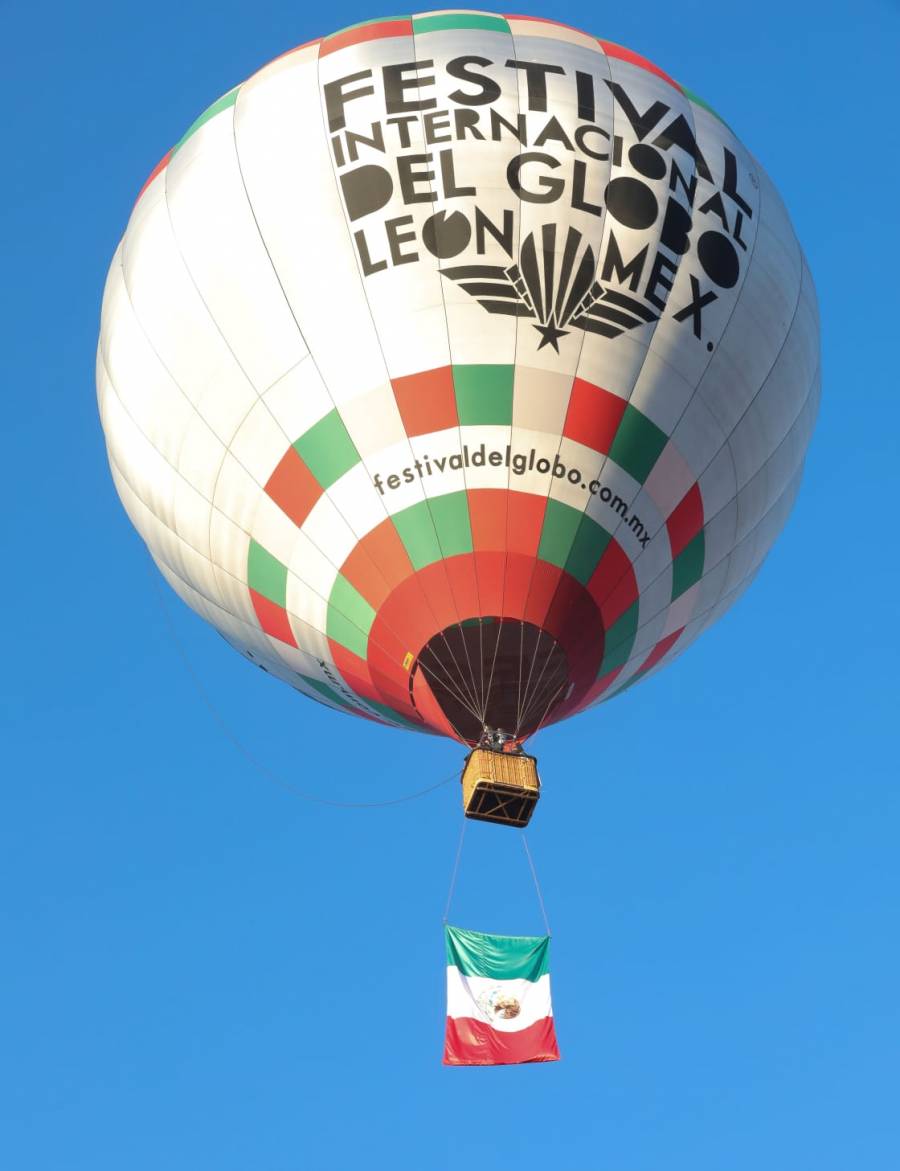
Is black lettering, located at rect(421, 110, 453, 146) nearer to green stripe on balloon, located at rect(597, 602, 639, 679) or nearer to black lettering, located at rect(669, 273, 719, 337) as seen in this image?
black lettering, located at rect(669, 273, 719, 337)

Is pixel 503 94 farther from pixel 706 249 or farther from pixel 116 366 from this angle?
pixel 116 366

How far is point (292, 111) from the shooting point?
17.4 meters

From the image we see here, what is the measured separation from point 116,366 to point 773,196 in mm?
5826

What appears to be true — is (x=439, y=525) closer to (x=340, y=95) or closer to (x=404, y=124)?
(x=404, y=124)

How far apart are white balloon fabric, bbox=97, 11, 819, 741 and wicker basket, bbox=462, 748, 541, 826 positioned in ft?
1.51

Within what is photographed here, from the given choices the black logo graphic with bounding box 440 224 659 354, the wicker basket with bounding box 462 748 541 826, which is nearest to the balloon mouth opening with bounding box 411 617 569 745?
the wicker basket with bounding box 462 748 541 826

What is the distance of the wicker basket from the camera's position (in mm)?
16188

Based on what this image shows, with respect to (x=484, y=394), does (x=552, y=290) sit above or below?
above

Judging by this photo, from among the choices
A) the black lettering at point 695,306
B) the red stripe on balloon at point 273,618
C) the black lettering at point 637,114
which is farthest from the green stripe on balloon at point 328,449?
the black lettering at point 637,114

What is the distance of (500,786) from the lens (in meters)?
16.2

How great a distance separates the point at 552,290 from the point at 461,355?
882 mm

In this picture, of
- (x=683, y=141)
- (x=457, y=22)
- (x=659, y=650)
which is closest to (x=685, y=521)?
(x=659, y=650)

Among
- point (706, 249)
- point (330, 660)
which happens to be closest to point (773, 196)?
point (706, 249)

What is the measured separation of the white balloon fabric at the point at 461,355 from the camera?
16656mm
